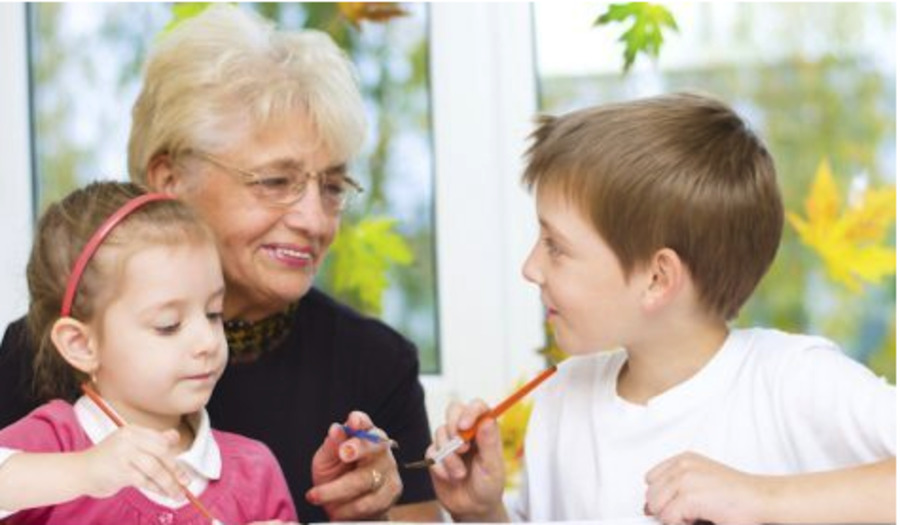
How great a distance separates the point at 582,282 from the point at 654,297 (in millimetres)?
83

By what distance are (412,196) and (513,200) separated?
8.1 inches

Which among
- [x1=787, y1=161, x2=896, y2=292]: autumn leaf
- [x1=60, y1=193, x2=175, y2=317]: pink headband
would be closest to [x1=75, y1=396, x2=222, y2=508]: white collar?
[x1=60, y1=193, x2=175, y2=317]: pink headband

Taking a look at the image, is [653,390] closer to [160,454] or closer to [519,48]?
[160,454]

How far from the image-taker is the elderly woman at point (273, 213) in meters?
1.74

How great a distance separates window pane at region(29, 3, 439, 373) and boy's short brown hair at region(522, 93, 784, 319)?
39.6 inches

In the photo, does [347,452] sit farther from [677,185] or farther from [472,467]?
[677,185]

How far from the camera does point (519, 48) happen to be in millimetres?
2441

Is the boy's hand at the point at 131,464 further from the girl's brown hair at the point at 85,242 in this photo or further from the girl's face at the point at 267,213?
the girl's face at the point at 267,213

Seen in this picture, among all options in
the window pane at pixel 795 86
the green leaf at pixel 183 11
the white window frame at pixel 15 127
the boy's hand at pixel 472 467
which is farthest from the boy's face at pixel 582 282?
the white window frame at pixel 15 127

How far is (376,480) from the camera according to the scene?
5.23 feet

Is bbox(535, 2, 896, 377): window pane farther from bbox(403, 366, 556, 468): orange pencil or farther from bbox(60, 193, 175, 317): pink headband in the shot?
bbox(60, 193, 175, 317): pink headband

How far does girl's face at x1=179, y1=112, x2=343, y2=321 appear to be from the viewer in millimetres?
1739

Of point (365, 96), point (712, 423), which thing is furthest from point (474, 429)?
point (365, 96)

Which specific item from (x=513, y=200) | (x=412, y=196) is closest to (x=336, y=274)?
(x=412, y=196)
